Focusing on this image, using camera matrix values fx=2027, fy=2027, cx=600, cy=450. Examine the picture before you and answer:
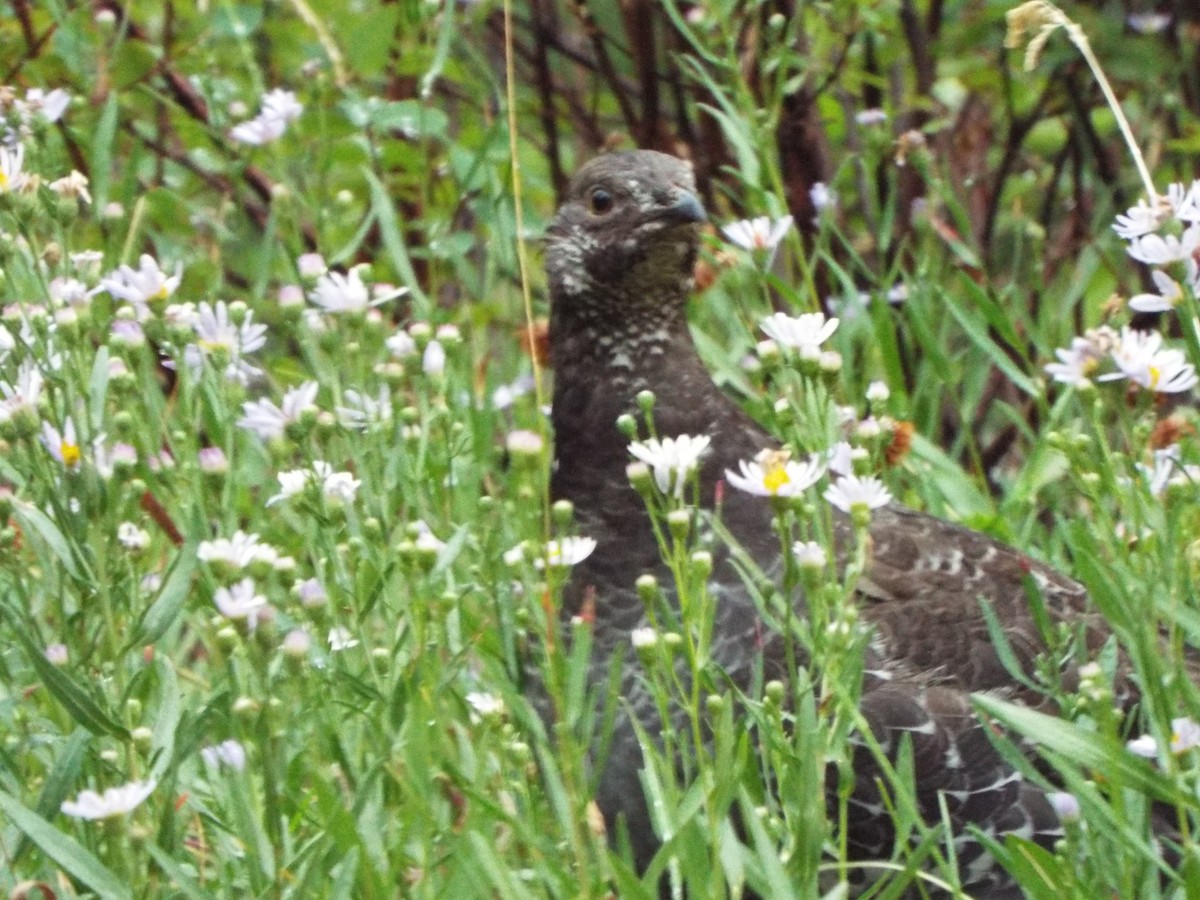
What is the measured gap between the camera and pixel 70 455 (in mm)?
2299

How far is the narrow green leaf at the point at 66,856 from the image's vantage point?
2.09 meters

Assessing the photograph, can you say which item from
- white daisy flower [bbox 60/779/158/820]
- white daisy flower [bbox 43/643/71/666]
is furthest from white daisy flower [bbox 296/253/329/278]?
white daisy flower [bbox 60/779/158/820]

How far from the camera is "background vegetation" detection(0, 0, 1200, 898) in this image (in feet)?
6.93

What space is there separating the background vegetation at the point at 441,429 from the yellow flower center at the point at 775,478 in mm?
251

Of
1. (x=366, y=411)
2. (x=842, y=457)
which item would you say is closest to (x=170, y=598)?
(x=366, y=411)

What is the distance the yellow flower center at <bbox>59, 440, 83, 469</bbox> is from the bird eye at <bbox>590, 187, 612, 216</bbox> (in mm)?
1313

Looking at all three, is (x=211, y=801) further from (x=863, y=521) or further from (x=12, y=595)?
(x=863, y=521)

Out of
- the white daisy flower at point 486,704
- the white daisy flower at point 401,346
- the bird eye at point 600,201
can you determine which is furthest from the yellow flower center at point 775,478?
the bird eye at point 600,201

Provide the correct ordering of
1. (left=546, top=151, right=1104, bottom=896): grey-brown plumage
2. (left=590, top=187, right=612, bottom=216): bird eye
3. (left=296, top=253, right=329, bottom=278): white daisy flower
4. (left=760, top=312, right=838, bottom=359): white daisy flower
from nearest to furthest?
(left=760, top=312, right=838, bottom=359): white daisy flower < (left=296, top=253, right=329, bottom=278): white daisy flower < (left=546, top=151, right=1104, bottom=896): grey-brown plumage < (left=590, top=187, right=612, bottom=216): bird eye

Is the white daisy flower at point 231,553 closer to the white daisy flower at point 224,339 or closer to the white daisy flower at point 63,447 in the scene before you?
the white daisy flower at point 63,447

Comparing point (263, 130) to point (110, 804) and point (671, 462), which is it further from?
point (110, 804)

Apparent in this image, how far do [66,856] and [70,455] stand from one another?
46 cm

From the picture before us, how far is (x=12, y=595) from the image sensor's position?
10.2 ft

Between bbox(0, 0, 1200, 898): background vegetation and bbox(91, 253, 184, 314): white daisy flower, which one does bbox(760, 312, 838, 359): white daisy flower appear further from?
bbox(91, 253, 184, 314): white daisy flower
